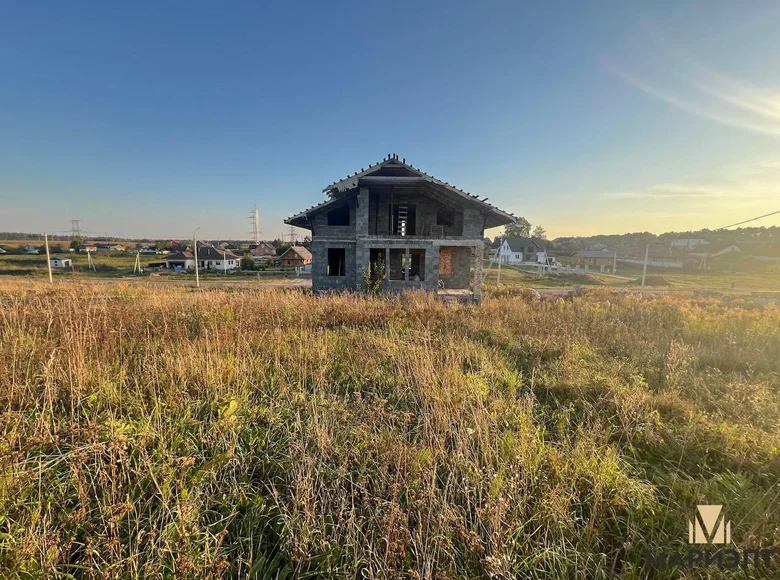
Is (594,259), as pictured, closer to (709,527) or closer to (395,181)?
(395,181)

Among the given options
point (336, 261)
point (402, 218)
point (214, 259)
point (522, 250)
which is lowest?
point (214, 259)

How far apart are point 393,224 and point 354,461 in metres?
14.5

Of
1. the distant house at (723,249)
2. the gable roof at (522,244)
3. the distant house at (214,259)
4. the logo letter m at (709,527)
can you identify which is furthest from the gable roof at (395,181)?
the distant house at (723,249)

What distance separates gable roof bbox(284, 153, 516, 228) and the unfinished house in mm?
44

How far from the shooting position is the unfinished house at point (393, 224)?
14.5 m

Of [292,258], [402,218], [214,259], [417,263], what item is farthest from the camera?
[214,259]

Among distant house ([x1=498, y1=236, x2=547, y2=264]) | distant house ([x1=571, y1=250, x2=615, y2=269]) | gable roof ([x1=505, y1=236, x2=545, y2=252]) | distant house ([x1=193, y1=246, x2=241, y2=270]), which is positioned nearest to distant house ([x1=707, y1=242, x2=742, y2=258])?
distant house ([x1=571, y1=250, x2=615, y2=269])

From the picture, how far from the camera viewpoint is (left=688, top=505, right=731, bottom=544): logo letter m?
225cm

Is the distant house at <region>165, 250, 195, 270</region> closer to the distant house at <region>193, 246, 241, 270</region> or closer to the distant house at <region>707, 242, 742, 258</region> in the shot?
the distant house at <region>193, 246, 241, 270</region>

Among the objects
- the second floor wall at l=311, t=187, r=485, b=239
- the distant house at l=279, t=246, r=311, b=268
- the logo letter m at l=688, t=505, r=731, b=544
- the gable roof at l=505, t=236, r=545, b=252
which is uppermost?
the gable roof at l=505, t=236, r=545, b=252

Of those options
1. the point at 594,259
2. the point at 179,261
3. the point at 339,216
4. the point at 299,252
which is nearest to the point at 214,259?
the point at 179,261

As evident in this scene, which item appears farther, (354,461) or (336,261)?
(336,261)

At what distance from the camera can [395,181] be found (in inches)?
539

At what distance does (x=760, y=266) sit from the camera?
5834cm
